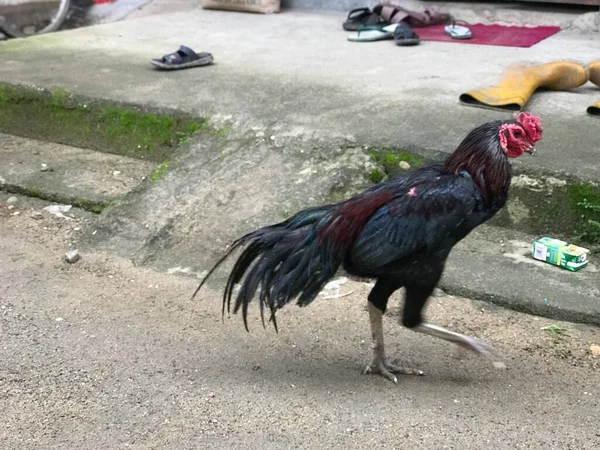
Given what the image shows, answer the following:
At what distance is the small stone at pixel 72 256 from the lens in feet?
13.1

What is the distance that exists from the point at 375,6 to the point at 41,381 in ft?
18.7

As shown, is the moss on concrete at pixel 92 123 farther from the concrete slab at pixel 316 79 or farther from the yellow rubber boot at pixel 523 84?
the yellow rubber boot at pixel 523 84

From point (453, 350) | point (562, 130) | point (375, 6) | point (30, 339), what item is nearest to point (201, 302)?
point (30, 339)

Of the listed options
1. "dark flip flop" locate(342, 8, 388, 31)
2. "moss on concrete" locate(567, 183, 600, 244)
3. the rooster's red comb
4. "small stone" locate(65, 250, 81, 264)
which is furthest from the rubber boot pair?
"small stone" locate(65, 250, 81, 264)

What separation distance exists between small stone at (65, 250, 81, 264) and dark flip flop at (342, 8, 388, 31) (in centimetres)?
422

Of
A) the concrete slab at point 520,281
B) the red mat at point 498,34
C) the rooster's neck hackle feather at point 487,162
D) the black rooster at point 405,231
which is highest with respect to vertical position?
the rooster's neck hackle feather at point 487,162

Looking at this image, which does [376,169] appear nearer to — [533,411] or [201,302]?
[201,302]

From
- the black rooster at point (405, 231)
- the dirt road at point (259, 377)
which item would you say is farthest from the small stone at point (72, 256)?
the black rooster at point (405, 231)

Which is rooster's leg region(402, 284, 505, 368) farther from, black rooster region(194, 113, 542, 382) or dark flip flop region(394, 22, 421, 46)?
dark flip flop region(394, 22, 421, 46)

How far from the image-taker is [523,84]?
488 cm

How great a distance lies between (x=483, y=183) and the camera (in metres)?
2.65

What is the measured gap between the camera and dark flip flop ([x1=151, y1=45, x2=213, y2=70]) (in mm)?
5848

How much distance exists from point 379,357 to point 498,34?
16.2ft

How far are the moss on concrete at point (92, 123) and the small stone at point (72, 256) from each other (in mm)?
1120
